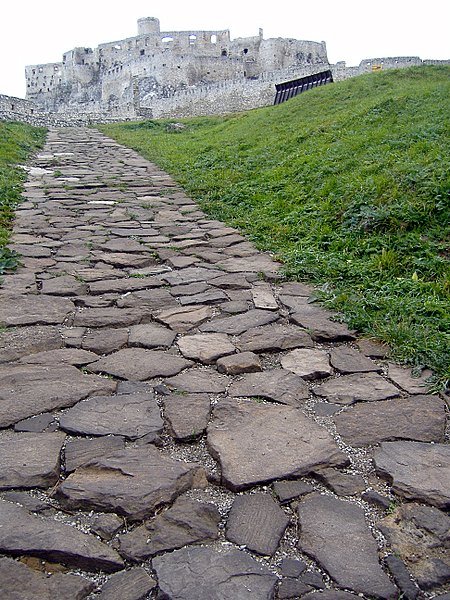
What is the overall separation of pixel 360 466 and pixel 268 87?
33.1m

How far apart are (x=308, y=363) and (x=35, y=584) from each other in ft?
6.43

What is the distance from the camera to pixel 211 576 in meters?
1.72

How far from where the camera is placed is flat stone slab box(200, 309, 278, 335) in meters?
3.74

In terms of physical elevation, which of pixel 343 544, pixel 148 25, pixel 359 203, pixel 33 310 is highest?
pixel 148 25

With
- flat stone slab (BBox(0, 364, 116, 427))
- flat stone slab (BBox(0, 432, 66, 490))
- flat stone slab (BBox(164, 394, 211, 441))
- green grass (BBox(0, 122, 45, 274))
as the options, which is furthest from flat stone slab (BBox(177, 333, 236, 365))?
green grass (BBox(0, 122, 45, 274))

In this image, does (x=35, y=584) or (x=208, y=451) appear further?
(x=208, y=451)

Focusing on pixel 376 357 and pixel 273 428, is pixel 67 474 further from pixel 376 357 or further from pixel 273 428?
pixel 376 357

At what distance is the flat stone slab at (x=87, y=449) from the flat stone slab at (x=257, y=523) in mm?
615

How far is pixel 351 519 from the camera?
2.00m

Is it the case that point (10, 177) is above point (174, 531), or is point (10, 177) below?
above

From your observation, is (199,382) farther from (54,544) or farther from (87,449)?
(54,544)

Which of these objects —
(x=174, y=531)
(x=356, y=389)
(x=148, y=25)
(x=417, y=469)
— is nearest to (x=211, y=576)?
(x=174, y=531)

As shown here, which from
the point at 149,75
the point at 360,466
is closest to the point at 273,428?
the point at 360,466

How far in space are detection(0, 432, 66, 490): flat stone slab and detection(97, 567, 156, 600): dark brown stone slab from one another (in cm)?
57
